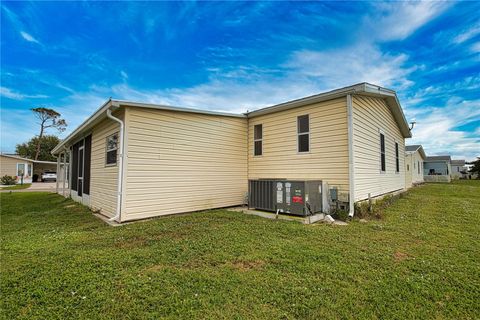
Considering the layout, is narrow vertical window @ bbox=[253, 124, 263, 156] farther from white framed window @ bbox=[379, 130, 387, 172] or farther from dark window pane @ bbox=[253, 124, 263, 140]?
white framed window @ bbox=[379, 130, 387, 172]

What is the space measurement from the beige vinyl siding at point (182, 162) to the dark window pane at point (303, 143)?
89.1 inches

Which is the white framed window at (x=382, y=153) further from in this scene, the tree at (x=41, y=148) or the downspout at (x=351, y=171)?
the tree at (x=41, y=148)

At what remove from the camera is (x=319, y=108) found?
7.00 m

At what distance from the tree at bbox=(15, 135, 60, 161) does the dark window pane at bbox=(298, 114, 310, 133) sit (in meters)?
44.7

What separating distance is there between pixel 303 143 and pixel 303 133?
0.32m

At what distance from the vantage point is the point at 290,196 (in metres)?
6.44

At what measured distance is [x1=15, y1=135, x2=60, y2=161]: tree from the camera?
38.8m

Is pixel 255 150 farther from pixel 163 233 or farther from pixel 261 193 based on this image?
pixel 163 233

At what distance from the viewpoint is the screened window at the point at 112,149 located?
6.92 m

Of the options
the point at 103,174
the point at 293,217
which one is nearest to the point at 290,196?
the point at 293,217

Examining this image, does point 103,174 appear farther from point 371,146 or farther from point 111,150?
point 371,146

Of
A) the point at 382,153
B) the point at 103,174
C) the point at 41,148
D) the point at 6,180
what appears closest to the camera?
the point at 103,174

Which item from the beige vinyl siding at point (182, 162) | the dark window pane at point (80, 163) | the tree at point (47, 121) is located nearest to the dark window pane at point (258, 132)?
the beige vinyl siding at point (182, 162)

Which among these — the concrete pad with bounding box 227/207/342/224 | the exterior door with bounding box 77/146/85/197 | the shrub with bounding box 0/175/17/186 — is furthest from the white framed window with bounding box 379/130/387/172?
the shrub with bounding box 0/175/17/186
